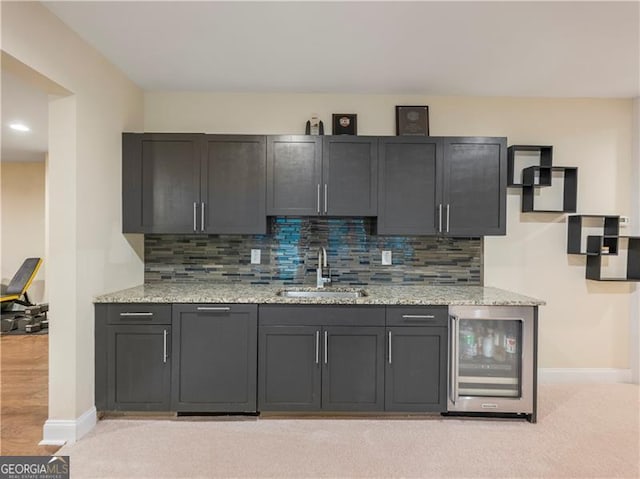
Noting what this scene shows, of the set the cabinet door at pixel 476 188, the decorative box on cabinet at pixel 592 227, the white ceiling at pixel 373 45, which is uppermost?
the white ceiling at pixel 373 45

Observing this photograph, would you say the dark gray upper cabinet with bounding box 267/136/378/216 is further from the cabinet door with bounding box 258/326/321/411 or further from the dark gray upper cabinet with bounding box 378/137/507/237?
the cabinet door with bounding box 258/326/321/411

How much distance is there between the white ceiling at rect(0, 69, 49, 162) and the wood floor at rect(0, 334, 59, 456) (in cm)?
243

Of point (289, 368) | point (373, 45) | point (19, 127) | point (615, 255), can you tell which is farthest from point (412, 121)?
point (19, 127)

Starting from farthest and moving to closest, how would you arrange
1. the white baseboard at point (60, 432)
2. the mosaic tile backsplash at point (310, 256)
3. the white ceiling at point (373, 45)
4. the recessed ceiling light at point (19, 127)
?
the recessed ceiling light at point (19, 127) < the mosaic tile backsplash at point (310, 256) < the white baseboard at point (60, 432) < the white ceiling at point (373, 45)

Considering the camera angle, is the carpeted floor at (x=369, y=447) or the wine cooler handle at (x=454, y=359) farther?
the wine cooler handle at (x=454, y=359)

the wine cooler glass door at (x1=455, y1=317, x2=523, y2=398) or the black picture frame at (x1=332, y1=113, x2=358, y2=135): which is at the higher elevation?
the black picture frame at (x1=332, y1=113, x2=358, y2=135)

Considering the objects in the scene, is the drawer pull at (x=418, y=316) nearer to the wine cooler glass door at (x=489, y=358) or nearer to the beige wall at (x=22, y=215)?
the wine cooler glass door at (x=489, y=358)

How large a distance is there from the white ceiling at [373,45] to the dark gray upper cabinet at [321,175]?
22.4 inches

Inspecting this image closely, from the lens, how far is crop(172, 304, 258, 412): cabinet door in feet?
8.80

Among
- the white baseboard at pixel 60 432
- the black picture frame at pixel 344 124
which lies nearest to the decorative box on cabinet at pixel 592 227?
the black picture frame at pixel 344 124

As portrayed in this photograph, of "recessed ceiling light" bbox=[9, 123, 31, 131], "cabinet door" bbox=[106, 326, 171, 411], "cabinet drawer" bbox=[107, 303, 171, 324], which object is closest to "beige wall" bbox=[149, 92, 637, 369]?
"cabinet drawer" bbox=[107, 303, 171, 324]

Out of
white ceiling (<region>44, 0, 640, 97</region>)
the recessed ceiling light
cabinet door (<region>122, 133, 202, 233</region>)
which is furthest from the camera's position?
the recessed ceiling light

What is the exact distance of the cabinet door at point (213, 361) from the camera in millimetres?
2682

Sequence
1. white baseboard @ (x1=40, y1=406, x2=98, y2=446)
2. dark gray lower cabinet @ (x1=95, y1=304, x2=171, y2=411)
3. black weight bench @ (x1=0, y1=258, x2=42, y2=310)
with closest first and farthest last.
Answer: white baseboard @ (x1=40, y1=406, x2=98, y2=446), dark gray lower cabinet @ (x1=95, y1=304, x2=171, y2=411), black weight bench @ (x1=0, y1=258, x2=42, y2=310)
